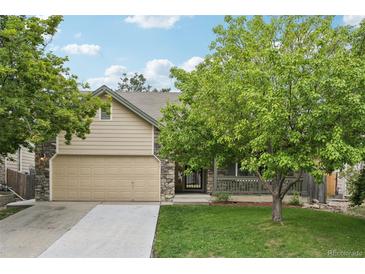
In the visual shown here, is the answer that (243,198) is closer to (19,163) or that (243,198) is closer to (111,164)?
(111,164)

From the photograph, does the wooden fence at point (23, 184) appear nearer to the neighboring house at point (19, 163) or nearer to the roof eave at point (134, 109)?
the neighboring house at point (19, 163)

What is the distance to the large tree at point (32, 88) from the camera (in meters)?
9.55

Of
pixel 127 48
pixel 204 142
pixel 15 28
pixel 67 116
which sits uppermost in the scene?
pixel 127 48

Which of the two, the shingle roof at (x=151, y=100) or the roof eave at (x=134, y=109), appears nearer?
the roof eave at (x=134, y=109)

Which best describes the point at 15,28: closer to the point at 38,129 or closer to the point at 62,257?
the point at 38,129

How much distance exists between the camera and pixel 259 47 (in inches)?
475

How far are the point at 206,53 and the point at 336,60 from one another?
23.8 feet

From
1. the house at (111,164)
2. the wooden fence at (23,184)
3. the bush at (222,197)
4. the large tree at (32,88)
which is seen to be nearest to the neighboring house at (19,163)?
the wooden fence at (23,184)

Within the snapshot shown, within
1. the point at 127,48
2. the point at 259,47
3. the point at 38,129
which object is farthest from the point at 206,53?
the point at 38,129

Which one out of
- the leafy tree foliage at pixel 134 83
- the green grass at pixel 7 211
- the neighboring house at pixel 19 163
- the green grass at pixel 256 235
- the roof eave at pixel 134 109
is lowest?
the green grass at pixel 7 211

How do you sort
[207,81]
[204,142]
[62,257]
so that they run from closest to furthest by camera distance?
[62,257]
[207,81]
[204,142]

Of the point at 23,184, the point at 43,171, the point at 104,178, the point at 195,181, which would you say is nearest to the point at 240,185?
the point at 195,181

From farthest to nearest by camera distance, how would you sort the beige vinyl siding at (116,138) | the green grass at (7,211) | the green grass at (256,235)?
the beige vinyl siding at (116,138) < the green grass at (7,211) < the green grass at (256,235)

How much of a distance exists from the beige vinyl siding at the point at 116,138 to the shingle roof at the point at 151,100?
1.06m
